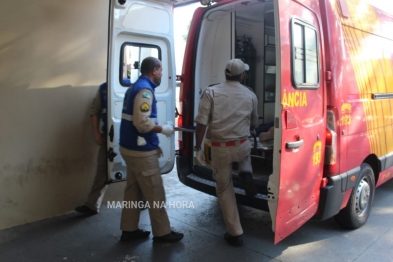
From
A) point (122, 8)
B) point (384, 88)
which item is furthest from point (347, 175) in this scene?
point (122, 8)

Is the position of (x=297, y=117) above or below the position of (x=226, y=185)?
above

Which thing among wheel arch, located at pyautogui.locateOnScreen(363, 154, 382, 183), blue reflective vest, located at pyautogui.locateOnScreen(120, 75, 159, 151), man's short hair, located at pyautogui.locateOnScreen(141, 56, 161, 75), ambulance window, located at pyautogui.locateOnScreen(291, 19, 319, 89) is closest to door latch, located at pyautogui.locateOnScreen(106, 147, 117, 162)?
blue reflective vest, located at pyautogui.locateOnScreen(120, 75, 159, 151)

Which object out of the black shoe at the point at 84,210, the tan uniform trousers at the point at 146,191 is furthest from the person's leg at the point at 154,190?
the black shoe at the point at 84,210

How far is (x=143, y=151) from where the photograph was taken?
3.14 metres

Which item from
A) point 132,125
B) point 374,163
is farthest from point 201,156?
point 374,163

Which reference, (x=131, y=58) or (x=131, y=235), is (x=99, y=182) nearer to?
(x=131, y=235)

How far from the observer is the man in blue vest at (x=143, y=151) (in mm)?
3043

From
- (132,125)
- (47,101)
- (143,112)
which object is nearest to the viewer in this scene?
(143,112)

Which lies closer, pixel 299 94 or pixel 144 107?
pixel 299 94

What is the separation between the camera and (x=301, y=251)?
3.20 m

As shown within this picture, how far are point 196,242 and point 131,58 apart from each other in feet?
6.98

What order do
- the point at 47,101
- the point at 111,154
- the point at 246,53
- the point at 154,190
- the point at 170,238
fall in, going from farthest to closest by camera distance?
1. the point at 246,53
2. the point at 47,101
3. the point at 111,154
4. the point at 170,238
5. the point at 154,190

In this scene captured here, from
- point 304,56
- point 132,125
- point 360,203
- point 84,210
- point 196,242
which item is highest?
point 304,56

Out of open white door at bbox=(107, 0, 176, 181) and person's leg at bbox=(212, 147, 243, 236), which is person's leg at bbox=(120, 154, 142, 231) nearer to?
open white door at bbox=(107, 0, 176, 181)
